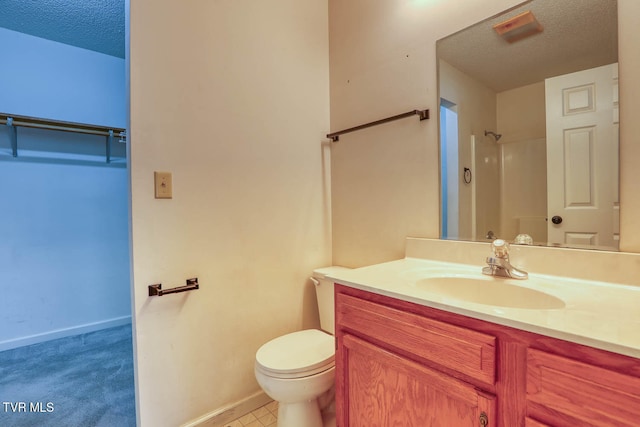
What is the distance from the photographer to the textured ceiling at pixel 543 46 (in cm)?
96

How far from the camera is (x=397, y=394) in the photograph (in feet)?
2.82

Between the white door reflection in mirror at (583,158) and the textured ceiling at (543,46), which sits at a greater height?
the textured ceiling at (543,46)

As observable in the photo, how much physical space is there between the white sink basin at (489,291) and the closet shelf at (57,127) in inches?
84.3

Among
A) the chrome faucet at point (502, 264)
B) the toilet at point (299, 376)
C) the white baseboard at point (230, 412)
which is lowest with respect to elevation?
the white baseboard at point (230, 412)

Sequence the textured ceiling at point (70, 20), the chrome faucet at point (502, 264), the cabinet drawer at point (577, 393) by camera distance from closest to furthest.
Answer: the cabinet drawer at point (577, 393) → the chrome faucet at point (502, 264) → the textured ceiling at point (70, 20)

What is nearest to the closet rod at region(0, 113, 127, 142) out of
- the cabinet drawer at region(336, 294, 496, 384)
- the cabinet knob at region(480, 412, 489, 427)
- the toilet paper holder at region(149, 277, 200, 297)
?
the toilet paper holder at region(149, 277, 200, 297)

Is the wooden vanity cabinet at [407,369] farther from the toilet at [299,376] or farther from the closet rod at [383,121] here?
the closet rod at [383,121]

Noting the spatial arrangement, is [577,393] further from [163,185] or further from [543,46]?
[163,185]

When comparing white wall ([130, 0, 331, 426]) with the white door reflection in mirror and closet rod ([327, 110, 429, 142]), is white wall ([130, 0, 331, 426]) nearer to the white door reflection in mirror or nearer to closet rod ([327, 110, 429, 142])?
closet rod ([327, 110, 429, 142])

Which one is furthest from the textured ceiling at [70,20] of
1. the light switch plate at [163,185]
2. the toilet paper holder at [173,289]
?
the toilet paper holder at [173,289]

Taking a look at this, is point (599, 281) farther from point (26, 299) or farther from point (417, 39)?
point (26, 299)

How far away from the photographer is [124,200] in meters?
2.58

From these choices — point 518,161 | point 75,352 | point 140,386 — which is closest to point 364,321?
point 518,161

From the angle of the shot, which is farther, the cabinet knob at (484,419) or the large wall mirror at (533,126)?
the large wall mirror at (533,126)
